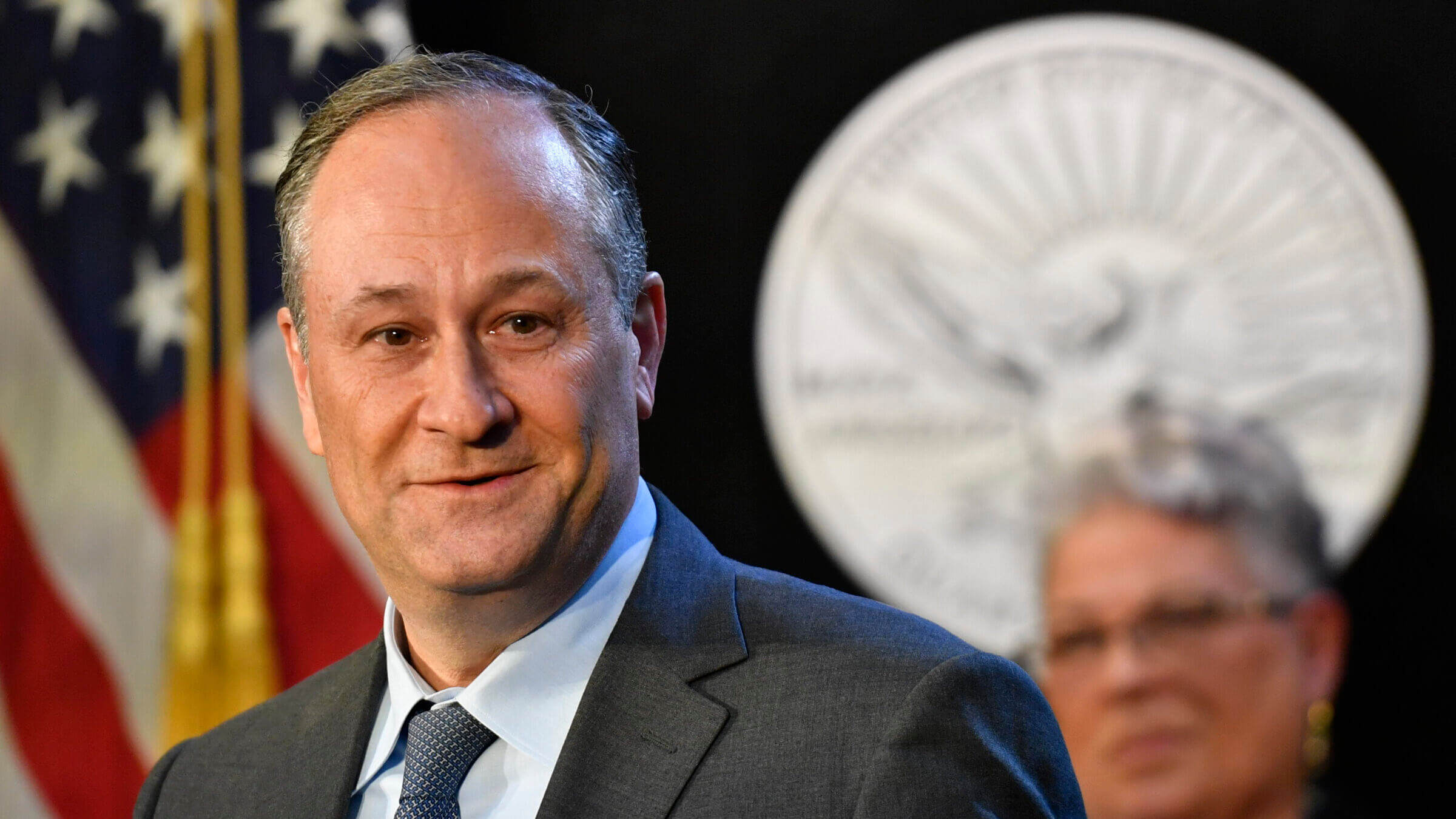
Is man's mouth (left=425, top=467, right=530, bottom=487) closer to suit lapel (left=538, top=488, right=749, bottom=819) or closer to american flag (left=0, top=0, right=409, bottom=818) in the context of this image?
suit lapel (left=538, top=488, right=749, bottom=819)

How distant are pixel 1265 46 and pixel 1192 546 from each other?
42.1 inches

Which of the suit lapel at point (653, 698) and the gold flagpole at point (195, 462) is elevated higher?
the suit lapel at point (653, 698)

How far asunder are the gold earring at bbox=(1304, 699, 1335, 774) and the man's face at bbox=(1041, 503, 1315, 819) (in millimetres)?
24

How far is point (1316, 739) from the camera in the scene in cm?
299

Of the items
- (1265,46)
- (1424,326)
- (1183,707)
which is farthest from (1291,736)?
(1265,46)

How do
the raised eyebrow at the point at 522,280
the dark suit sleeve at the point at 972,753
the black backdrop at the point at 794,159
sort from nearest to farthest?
the dark suit sleeve at the point at 972,753
the raised eyebrow at the point at 522,280
the black backdrop at the point at 794,159

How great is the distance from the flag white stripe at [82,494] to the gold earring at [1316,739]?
2.42m

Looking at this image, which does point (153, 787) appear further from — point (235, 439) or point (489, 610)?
point (235, 439)

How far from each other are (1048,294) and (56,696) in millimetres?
2287

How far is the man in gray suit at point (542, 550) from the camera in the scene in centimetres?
118

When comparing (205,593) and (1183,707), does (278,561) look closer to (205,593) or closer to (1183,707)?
(205,593)

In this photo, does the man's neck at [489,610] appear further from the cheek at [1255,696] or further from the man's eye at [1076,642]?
the cheek at [1255,696]

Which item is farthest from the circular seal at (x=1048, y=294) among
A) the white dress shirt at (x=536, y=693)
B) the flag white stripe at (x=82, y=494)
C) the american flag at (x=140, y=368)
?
the white dress shirt at (x=536, y=693)

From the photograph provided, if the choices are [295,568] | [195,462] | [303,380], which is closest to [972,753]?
[303,380]
